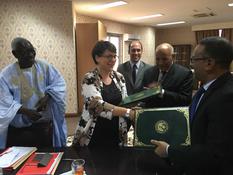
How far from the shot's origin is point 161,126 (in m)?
1.27

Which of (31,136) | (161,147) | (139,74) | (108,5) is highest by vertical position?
(108,5)

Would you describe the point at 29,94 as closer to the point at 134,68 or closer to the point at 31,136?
the point at 31,136

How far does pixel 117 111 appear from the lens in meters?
1.69

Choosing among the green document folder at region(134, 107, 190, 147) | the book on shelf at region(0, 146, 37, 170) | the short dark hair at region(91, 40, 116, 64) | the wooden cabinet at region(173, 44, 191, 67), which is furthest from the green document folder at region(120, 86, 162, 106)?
the wooden cabinet at region(173, 44, 191, 67)

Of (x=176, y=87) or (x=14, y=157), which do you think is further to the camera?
(x=176, y=87)

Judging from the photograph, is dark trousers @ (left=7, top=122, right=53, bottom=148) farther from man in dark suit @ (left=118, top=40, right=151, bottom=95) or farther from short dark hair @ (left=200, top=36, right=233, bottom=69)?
short dark hair @ (left=200, top=36, right=233, bottom=69)

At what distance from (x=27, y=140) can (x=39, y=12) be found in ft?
12.6

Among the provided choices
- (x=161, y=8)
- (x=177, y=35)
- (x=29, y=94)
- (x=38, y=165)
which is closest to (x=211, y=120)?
(x=38, y=165)

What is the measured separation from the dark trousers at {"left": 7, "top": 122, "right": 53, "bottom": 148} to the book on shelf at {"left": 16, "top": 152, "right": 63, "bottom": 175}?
420mm

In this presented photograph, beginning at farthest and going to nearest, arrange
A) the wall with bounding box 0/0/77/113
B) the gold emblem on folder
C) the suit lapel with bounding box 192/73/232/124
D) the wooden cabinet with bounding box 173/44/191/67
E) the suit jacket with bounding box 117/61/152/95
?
the wooden cabinet with bounding box 173/44/191/67 → the wall with bounding box 0/0/77/113 → the suit jacket with bounding box 117/61/152/95 → the gold emblem on folder → the suit lapel with bounding box 192/73/232/124

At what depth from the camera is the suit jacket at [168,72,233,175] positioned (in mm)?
1044

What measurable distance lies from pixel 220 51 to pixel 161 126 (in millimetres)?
462

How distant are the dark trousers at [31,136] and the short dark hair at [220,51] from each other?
4.50 ft

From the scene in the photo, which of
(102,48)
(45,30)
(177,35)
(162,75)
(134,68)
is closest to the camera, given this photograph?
(102,48)
